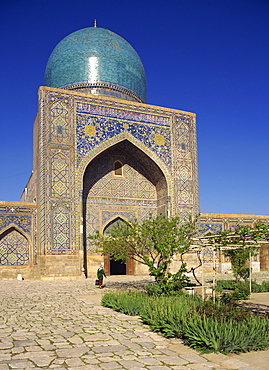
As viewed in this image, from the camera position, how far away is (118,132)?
51.5ft

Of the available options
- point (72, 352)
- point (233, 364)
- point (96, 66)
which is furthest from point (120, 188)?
point (233, 364)

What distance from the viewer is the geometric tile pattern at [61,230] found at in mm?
13727

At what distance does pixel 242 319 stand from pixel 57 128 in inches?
445

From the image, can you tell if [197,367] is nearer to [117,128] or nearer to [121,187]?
[117,128]

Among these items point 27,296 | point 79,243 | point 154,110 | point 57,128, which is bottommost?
point 27,296

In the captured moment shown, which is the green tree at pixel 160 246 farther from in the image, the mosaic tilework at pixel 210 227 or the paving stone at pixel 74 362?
the mosaic tilework at pixel 210 227

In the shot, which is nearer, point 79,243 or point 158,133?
point 79,243

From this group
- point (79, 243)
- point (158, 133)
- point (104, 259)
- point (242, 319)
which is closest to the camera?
point (242, 319)

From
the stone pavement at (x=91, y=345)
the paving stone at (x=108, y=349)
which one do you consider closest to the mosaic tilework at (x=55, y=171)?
the stone pavement at (x=91, y=345)

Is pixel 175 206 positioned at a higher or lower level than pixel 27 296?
higher

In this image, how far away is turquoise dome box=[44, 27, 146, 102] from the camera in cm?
1733

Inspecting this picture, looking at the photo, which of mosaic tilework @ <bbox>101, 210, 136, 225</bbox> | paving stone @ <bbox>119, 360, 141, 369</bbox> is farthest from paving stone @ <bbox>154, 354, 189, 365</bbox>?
mosaic tilework @ <bbox>101, 210, 136, 225</bbox>

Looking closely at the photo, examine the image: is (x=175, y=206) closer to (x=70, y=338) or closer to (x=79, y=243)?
(x=79, y=243)

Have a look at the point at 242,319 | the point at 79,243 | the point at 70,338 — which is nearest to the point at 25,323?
the point at 70,338
